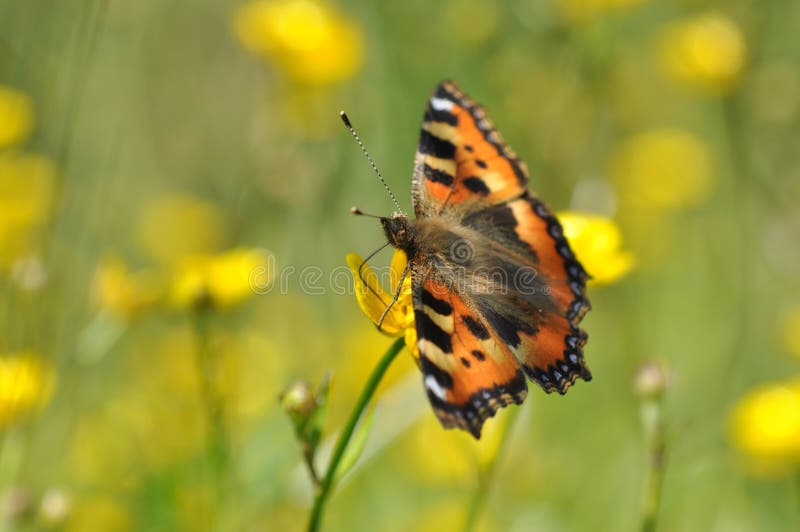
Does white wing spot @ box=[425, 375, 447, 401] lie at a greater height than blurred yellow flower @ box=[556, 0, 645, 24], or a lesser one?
greater

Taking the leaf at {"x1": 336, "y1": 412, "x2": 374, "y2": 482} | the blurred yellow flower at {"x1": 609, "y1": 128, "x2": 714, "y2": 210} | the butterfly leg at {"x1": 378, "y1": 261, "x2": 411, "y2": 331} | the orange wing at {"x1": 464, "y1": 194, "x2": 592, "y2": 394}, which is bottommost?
the blurred yellow flower at {"x1": 609, "y1": 128, "x2": 714, "y2": 210}

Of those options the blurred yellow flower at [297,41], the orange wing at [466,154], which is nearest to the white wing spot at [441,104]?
the orange wing at [466,154]

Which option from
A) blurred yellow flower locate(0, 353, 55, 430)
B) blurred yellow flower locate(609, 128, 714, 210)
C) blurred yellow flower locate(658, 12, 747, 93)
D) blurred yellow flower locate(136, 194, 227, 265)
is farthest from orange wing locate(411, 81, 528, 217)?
blurred yellow flower locate(136, 194, 227, 265)

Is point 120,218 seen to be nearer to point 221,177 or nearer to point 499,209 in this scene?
point 221,177

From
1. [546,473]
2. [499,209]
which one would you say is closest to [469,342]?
[499,209]

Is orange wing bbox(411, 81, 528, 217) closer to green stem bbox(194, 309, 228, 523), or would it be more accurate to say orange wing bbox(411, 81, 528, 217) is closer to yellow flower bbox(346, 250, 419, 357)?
yellow flower bbox(346, 250, 419, 357)

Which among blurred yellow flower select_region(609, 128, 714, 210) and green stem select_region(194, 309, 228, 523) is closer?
green stem select_region(194, 309, 228, 523)
